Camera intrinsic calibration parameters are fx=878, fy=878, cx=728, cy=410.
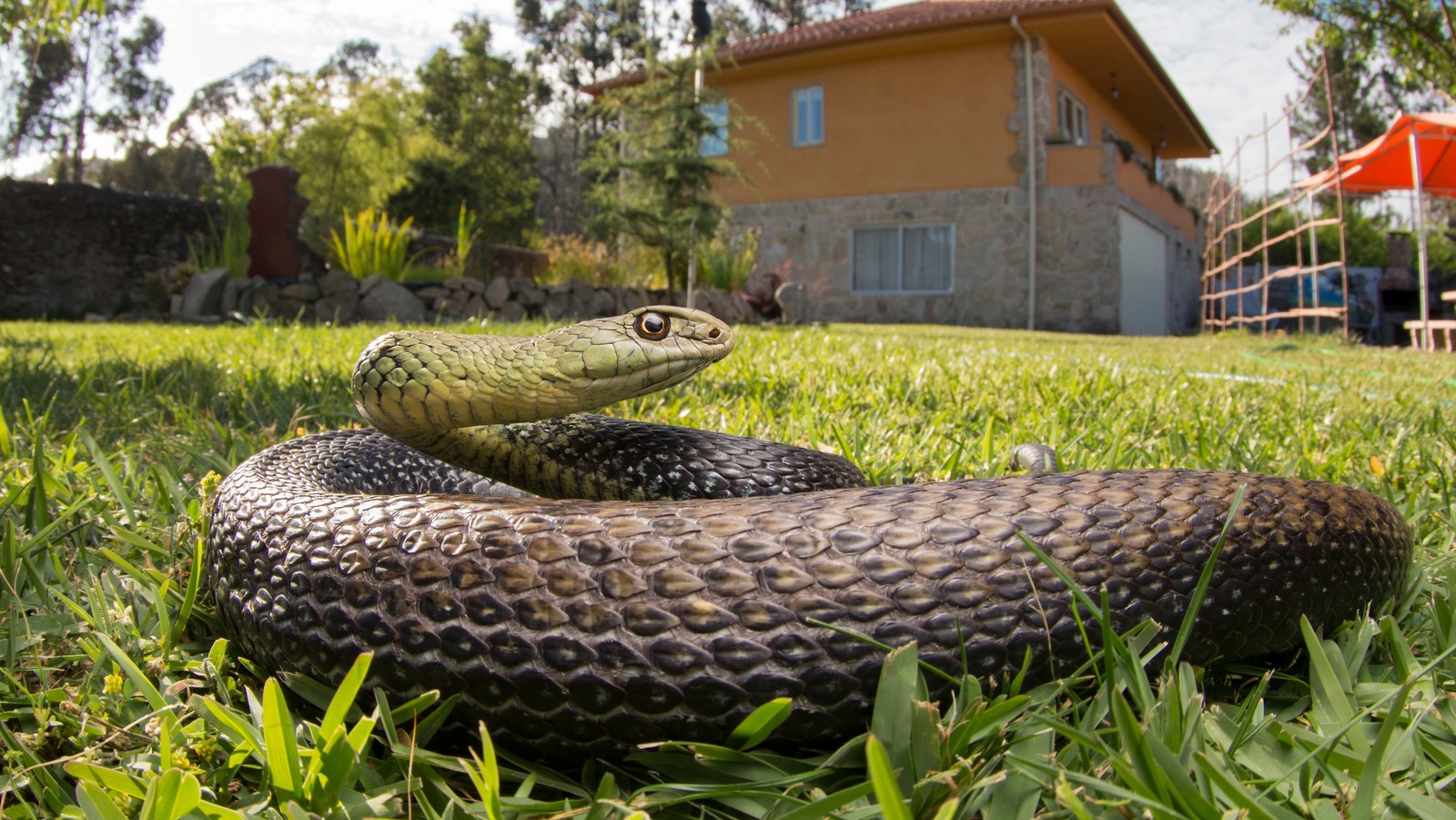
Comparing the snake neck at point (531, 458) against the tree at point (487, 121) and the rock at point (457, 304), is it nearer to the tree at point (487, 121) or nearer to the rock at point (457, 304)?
the rock at point (457, 304)

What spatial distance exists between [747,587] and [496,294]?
36.9 feet

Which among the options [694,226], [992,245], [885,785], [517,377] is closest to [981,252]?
[992,245]

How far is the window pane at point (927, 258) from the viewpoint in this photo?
1923 centimetres

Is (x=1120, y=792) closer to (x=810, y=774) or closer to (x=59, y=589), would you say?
(x=810, y=774)

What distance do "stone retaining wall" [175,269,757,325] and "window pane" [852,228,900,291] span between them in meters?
8.21

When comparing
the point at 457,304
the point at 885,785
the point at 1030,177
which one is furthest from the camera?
the point at 1030,177

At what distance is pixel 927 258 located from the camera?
63.7ft

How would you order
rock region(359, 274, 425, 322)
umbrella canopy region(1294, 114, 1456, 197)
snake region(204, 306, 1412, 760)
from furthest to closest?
umbrella canopy region(1294, 114, 1456, 197) < rock region(359, 274, 425, 322) < snake region(204, 306, 1412, 760)

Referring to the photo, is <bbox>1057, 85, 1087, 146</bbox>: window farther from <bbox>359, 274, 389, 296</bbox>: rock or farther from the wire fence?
<bbox>359, 274, 389, 296</bbox>: rock

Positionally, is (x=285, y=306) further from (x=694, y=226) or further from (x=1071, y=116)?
(x=1071, y=116)

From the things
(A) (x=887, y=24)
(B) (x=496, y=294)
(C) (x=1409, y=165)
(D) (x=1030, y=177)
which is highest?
(A) (x=887, y=24)

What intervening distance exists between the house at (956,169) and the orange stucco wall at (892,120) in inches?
1.2

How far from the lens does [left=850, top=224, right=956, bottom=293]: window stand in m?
19.2

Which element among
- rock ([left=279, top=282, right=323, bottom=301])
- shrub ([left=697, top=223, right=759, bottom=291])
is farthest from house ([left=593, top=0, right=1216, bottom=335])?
rock ([left=279, top=282, right=323, bottom=301])
